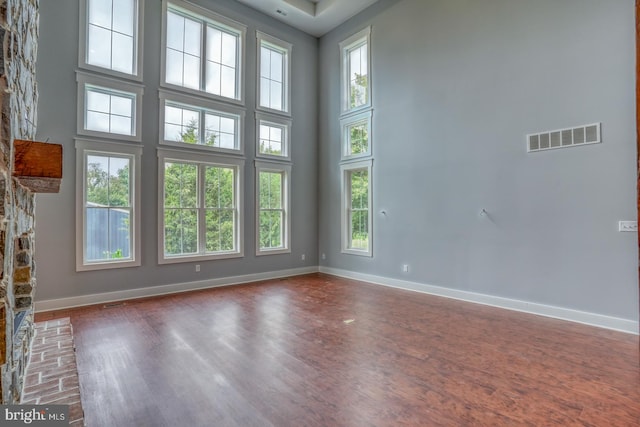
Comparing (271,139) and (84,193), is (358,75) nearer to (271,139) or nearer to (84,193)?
(271,139)

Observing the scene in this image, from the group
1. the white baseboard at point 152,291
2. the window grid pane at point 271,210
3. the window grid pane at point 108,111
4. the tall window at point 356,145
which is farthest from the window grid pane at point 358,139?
the window grid pane at point 108,111

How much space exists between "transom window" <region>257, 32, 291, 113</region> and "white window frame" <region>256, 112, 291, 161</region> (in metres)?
0.21

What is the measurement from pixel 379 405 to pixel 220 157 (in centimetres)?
487

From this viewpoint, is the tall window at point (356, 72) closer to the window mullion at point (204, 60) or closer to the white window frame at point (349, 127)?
the white window frame at point (349, 127)

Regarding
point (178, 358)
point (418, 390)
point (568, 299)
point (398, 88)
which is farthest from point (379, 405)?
point (398, 88)

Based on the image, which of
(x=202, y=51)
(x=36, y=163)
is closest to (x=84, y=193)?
(x=202, y=51)

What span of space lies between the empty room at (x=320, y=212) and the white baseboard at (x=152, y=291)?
32mm

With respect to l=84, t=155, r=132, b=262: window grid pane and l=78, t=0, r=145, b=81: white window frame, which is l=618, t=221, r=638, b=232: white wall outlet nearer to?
l=84, t=155, r=132, b=262: window grid pane

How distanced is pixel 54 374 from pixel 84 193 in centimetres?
298

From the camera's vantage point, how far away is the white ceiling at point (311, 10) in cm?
616

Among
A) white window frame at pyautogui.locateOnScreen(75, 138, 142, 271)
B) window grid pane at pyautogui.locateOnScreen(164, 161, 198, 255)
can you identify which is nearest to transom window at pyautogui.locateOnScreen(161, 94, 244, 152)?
window grid pane at pyautogui.locateOnScreen(164, 161, 198, 255)

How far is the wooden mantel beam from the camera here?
5.46 feet

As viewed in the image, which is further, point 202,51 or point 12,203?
point 202,51

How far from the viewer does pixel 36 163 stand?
1.73 metres
